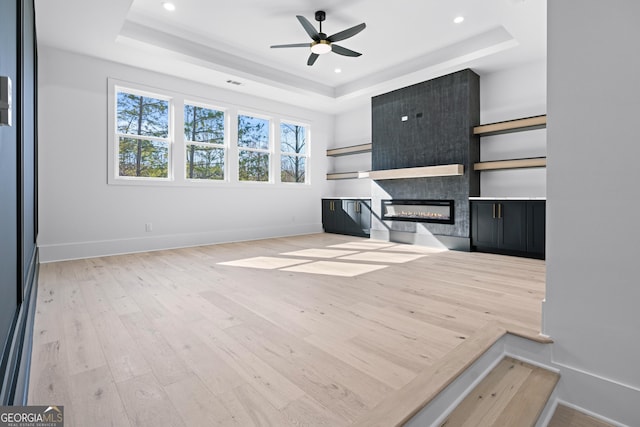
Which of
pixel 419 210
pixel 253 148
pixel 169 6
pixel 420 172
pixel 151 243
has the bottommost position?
pixel 151 243

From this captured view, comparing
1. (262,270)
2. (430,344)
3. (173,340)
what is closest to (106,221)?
(262,270)

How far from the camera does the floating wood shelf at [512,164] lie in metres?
4.29

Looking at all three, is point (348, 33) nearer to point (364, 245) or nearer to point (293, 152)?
point (364, 245)

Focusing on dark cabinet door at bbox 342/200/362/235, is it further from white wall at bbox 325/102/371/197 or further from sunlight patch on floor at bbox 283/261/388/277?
sunlight patch on floor at bbox 283/261/388/277

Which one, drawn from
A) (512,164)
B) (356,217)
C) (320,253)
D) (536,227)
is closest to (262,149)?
(356,217)

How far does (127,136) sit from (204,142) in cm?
119

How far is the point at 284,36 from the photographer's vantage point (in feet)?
14.5

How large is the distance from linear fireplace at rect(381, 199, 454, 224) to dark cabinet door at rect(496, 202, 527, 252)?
29.1 inches

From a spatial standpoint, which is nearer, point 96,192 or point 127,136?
point 96,192

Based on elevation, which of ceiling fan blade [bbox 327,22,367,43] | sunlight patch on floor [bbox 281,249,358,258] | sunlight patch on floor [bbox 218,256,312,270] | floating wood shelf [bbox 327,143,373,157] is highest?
ceiling fan blade [bbox 327,22,367,43]

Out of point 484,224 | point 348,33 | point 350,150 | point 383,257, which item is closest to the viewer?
point 348,33

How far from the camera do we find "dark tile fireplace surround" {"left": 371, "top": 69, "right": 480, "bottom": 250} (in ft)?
16.0

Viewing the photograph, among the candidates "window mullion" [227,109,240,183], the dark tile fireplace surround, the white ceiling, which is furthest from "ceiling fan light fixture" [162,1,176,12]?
the dark tile fireplace surround

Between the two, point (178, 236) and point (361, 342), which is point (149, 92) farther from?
point (361, 342)
